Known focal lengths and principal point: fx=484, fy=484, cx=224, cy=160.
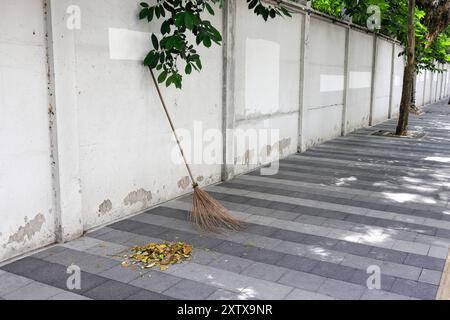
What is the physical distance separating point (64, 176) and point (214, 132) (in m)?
3.05

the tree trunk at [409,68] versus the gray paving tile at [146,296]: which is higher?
the tree trunk at [409,68]

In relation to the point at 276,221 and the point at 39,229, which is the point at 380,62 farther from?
the point at 39,229

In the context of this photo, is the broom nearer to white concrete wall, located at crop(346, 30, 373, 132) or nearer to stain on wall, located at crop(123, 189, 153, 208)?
stain on wall, located at crop(123, 189, 153, 208)

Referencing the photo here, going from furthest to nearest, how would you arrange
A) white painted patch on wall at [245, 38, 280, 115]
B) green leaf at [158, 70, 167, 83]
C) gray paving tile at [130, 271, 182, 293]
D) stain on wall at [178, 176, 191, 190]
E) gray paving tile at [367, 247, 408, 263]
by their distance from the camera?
white painted patch on wall at [245, 38, 280, 115]
stain on wall at [178, 176, 191, 190]
green leaf at [158, 70, 167, 83]
gray paving tile at [367, 247, 408, 263]
gray paving tile at [130, 271, 182, 293]

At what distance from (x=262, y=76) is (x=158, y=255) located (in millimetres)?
5009

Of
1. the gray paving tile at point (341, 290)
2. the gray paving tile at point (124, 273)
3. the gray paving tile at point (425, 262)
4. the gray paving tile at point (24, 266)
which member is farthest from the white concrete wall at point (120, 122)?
the gray paving tile at point (425, 262)

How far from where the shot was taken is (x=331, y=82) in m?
12.1

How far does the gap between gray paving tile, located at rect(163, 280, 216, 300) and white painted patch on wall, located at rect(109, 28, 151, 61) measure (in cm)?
278

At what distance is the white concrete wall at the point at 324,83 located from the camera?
35.7 ft

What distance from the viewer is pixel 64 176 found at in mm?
4891

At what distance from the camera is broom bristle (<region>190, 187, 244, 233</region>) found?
5550mm

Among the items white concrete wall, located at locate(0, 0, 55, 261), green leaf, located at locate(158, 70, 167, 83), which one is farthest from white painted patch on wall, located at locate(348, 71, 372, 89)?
white concrete wall, located at locate(0, 0, 55, 261)

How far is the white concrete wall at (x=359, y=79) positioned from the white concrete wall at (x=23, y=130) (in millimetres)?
10012

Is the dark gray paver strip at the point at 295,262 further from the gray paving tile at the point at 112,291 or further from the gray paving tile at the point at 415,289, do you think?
the gray paving tile at the point at 112,291
